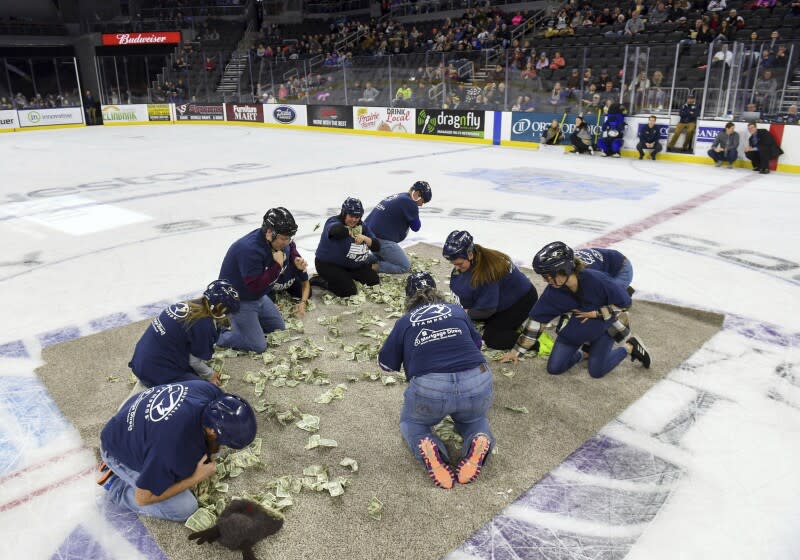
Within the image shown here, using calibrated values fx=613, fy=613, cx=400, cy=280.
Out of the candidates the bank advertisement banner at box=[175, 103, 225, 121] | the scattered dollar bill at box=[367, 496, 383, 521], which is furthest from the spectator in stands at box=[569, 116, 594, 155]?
the bank advertisement banner at box=[175, 103, 225, 121]

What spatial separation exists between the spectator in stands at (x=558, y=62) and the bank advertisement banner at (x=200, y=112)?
1736 centimetres

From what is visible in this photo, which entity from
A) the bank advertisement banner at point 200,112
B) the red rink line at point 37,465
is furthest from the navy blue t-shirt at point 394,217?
the bank advertisement banner at point 200,112

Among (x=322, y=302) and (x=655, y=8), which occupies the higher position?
(x=655, y=8)

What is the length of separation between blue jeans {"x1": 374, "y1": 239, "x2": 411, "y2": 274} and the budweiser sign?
33.4 m

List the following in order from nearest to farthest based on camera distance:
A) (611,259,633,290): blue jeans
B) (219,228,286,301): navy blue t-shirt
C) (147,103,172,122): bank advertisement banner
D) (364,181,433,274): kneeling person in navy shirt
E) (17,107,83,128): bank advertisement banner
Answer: (219,228,286,301): navy blue t-shirt
(611,259,633,290): blue jeans
(364,181,433,274): kneeling person in navy shirt
(17,107,83,128): bank advertisement banner
(147,103,172,122): bank advertisement banner

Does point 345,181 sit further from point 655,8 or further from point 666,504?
point 655,8

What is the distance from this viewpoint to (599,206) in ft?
35.7

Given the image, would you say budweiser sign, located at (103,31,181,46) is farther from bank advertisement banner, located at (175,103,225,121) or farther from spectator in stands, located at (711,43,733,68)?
spectator in stands, located at (711,43,733,68)

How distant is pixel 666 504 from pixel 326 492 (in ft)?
6.22

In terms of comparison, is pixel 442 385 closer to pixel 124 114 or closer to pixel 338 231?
pixel 338 231

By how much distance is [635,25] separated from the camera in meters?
20.4

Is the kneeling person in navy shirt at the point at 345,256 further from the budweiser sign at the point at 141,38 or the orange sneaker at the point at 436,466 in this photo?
the budweiser sign at the point at 141,38

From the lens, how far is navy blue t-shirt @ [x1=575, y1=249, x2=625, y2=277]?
16.8 feet

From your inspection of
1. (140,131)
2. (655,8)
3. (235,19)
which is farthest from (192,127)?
(655,8)
